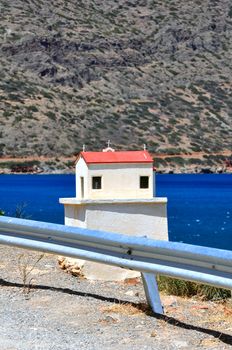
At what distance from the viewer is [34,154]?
77.6 m

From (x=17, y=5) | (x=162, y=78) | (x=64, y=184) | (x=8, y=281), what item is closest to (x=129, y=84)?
(x=162, y=78)

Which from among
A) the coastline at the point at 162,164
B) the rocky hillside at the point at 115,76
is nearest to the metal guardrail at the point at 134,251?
the rocky hillside at the point at 115,76

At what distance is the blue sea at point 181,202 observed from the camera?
31797mm

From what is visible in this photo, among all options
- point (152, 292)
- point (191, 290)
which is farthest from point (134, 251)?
point (191, 290)

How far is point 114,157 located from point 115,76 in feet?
283

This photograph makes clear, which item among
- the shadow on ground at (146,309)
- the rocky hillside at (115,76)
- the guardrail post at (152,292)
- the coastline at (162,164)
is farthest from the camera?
the rocky hillside at (115,76)

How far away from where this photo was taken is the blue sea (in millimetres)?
31797

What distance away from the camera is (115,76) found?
9531cm

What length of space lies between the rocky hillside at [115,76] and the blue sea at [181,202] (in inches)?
142

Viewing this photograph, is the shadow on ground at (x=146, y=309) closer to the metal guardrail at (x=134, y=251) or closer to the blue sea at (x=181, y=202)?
the metal guardrail at (x=134, y=251)

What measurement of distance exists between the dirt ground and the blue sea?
642 cm

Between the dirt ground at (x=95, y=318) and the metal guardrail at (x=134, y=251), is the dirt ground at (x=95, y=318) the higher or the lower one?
the lower one

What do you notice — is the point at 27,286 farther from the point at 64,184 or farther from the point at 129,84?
the point at 129,84

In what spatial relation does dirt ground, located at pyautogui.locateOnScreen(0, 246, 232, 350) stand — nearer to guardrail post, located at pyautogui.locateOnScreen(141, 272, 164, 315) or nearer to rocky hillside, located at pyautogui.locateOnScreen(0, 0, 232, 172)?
guardrail post, located at pyautogui.locateOnScreen(141, 272, 164, 315)
